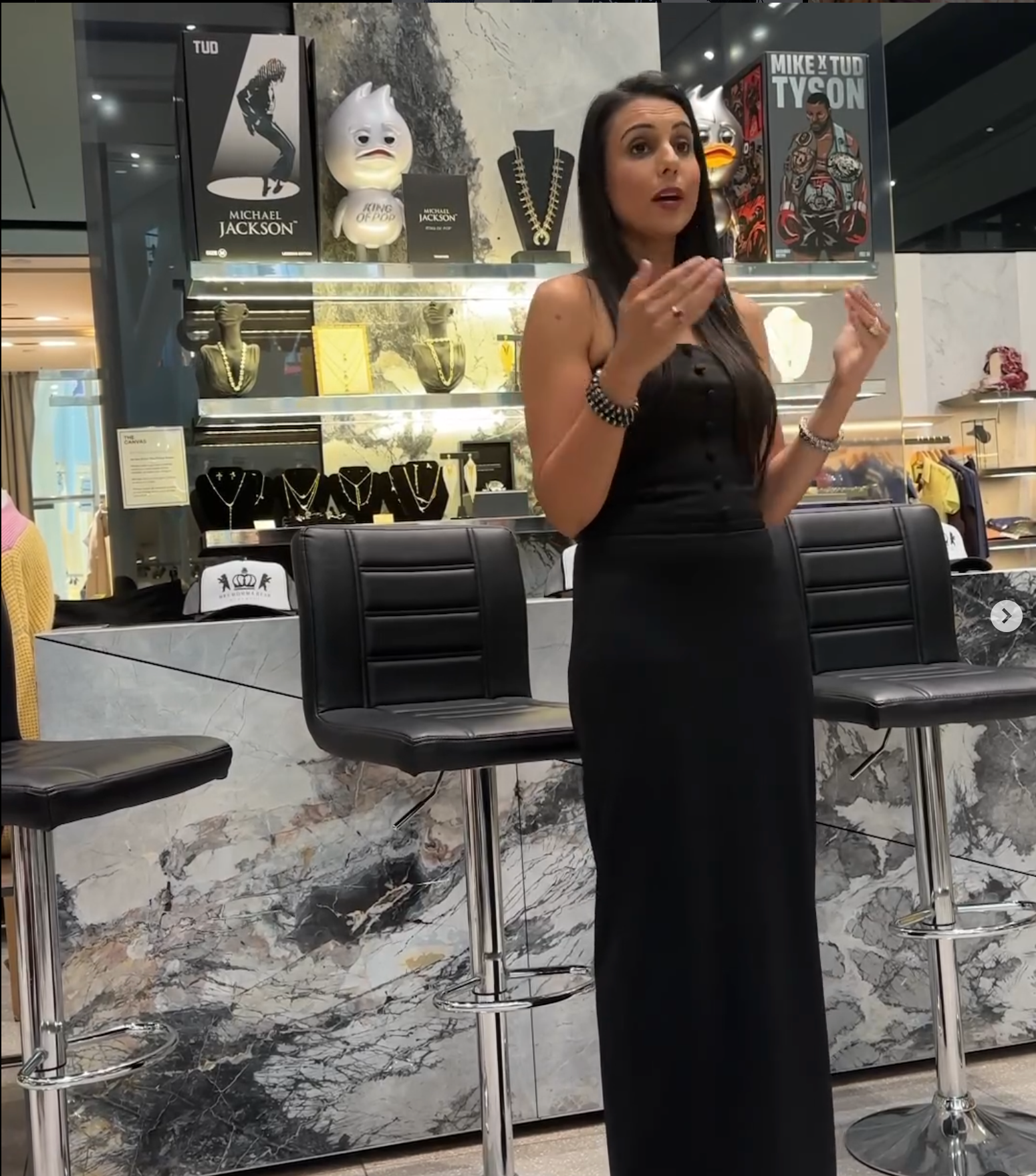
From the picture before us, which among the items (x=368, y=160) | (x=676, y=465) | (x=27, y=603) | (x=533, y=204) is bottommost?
(x=27, y=603)

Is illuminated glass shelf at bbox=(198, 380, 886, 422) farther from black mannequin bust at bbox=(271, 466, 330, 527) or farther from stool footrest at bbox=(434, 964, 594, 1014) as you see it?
stool footrest at bbox=(434, 964, 594, 1014)

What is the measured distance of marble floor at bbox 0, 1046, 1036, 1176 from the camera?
2.30 metres

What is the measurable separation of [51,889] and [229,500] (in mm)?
1808

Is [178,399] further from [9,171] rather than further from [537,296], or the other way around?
[537,296]

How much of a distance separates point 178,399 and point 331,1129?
1.98 metres

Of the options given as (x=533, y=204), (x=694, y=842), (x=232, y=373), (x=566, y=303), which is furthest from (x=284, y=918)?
(x=533, y=204)

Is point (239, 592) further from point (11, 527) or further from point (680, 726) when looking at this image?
point (680, 726)

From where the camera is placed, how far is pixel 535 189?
353 cm

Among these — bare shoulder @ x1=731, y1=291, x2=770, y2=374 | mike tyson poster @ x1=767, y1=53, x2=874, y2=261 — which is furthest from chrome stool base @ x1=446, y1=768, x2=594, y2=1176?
mike tyson poster @ x1=767, y1=53, x2=874, y2=261

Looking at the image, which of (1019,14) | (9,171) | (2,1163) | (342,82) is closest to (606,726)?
(2,1163)

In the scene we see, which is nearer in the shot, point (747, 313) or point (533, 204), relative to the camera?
point (747, 313)

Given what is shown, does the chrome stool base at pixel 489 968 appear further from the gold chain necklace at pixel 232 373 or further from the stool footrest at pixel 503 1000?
the gold chain necklace at pixel 232 373

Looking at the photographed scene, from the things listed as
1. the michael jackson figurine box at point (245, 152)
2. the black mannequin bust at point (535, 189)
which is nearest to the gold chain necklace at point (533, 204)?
the black mannequin bust at point (535, 189)

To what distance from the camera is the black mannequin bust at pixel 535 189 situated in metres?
3.52
